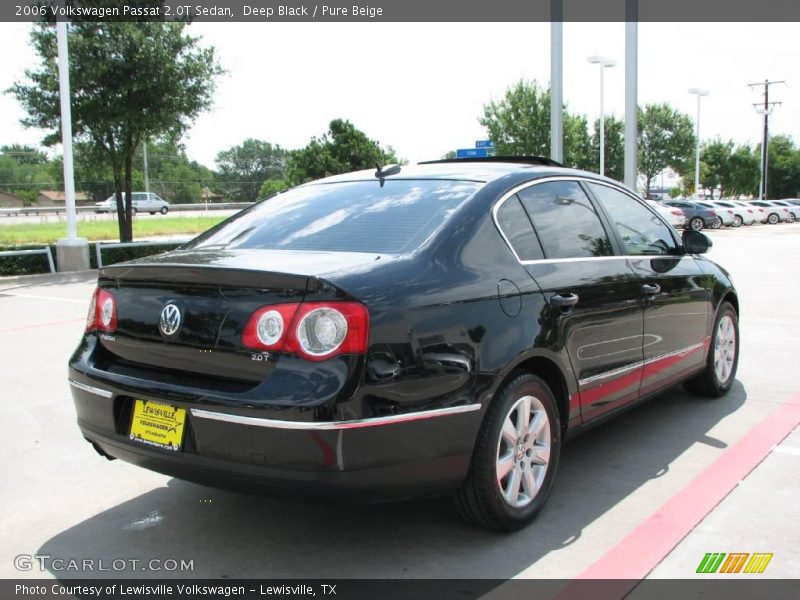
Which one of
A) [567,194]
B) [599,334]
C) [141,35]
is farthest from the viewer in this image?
[141,35]

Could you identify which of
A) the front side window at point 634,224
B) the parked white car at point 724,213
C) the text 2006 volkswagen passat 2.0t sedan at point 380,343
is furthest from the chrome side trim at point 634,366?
the parked white car at point 724,213

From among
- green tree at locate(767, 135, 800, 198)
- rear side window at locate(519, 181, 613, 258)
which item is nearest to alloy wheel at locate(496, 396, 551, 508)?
rear side window at locate(519, 181, 613, 258)

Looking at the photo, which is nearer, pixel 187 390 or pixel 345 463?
pixel 345 463

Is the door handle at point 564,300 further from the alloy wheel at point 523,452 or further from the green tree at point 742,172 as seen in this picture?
the green tree at point 742,172

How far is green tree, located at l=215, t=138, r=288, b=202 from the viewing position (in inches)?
4688

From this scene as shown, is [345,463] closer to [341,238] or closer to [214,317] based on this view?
[214,317]

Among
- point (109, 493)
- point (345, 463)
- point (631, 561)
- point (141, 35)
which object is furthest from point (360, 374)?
point (141, 35)

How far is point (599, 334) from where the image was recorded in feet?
13.4

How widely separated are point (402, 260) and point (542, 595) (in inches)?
55.6

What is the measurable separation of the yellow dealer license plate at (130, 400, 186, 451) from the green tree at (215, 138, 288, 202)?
114 m

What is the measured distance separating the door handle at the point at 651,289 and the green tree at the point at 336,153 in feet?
111

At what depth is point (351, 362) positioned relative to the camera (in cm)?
288

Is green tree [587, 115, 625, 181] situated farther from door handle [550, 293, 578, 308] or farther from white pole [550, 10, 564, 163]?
door handle [550, 293, 578, 308]

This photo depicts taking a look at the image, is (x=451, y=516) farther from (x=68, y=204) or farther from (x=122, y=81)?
(x=122, y=81)
